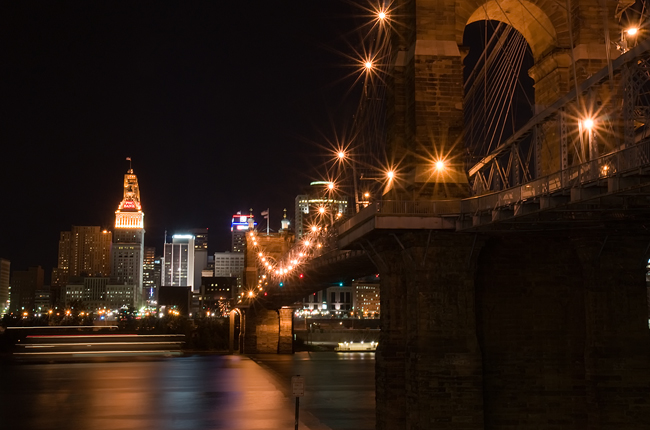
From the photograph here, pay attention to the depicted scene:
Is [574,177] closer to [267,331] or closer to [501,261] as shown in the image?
[501,261]

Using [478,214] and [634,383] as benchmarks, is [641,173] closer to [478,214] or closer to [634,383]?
[478,214]

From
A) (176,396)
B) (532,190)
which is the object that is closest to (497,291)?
(532,190)

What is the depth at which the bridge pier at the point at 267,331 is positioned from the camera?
348ft

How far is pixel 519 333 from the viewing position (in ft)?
89.9

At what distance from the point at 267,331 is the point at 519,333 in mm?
83069

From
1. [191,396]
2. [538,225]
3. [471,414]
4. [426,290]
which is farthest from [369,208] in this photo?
[191,396]

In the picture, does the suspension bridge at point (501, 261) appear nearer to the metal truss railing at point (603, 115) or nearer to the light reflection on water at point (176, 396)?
the metal truss railing at point (603, 115)

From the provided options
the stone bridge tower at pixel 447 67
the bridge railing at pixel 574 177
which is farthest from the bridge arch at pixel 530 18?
the bridge railing at pixel 574 177

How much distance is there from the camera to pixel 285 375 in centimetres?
6931

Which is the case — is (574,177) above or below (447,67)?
below

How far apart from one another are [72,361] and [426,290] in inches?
3263

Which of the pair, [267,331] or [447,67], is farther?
[267,331]

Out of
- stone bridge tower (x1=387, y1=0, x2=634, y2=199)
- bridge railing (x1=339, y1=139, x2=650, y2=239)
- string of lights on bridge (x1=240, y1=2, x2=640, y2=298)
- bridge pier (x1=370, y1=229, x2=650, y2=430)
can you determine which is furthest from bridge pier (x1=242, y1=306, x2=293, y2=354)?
bridge pier (x1=370, y1=229, x2=650, y2=430)

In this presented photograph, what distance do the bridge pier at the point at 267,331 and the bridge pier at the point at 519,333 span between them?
77.7 metres
